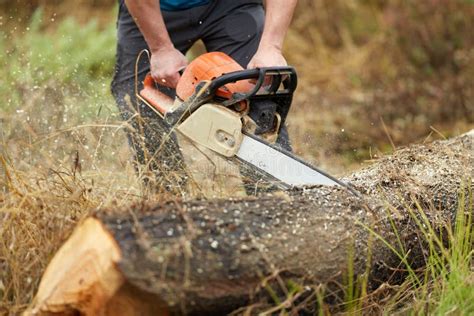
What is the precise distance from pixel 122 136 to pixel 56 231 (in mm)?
1346

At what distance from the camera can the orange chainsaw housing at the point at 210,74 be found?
296 centimetres

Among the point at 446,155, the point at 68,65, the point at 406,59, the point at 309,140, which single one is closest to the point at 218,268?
the point at 446,155

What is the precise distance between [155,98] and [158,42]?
0.23 metres

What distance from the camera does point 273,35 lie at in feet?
10.5

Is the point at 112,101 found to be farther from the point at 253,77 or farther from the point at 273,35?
the point at 253,77

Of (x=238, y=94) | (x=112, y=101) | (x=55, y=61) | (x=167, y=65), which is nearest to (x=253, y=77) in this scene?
(x=238, y=94)

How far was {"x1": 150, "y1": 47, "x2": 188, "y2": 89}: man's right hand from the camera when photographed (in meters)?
3.24

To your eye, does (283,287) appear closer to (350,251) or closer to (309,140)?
(350,251)

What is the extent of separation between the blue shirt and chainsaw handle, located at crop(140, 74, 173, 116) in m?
0.41

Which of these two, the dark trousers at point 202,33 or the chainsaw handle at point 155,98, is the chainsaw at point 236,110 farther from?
the dark trousers at point 202,33

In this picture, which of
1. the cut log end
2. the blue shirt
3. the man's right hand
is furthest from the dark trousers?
the cut log end

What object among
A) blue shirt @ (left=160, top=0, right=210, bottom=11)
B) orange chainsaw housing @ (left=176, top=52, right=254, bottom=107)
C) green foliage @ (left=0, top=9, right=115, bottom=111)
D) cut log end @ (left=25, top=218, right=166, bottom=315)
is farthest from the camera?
green foliage @ (left=0, top=9, right=115, bottom=111)

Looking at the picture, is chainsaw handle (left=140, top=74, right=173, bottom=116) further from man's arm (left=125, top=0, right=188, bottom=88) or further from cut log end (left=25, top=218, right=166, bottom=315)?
cut log end (left=25, top=218, right=166, bottom=315)

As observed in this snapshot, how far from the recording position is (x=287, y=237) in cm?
229
